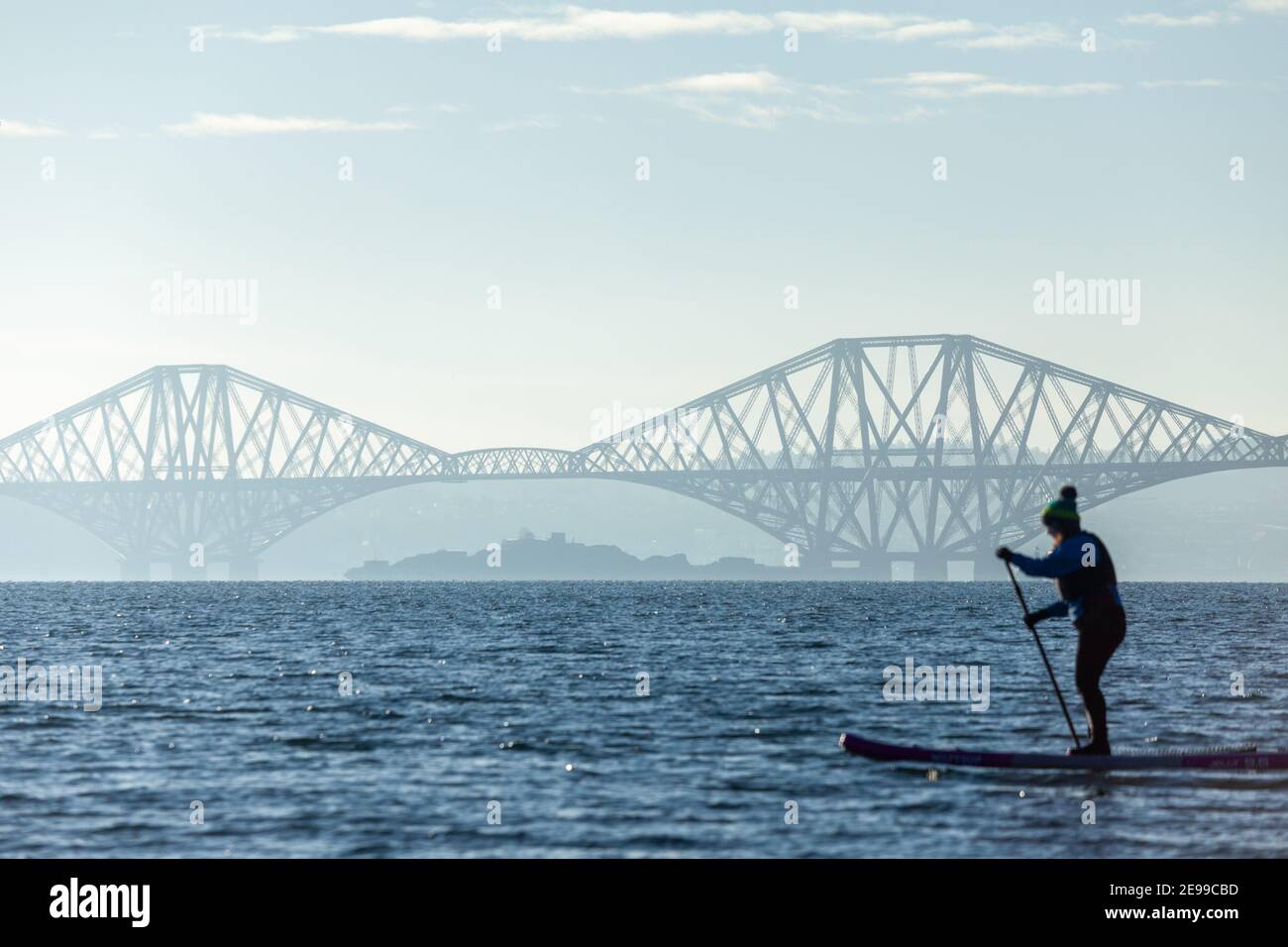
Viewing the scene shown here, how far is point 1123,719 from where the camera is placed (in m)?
25.2

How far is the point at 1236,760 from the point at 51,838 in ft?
38.3

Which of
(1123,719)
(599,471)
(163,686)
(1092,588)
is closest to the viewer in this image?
(1092,588)

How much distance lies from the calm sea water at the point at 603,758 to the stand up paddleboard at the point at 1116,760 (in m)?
0.19

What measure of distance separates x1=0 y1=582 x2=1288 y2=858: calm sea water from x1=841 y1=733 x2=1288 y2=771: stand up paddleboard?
0.63 ft

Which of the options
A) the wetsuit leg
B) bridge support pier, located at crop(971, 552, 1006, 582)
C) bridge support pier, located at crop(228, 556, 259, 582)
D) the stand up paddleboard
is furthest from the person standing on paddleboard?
bridge support pier, located at crop(228, 556, 259, 582)

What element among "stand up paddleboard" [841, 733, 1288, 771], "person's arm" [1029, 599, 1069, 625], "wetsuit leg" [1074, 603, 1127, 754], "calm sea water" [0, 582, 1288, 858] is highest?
"person's arm" [1029, 599, 1069, 625]

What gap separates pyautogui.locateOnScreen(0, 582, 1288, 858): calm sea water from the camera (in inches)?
606

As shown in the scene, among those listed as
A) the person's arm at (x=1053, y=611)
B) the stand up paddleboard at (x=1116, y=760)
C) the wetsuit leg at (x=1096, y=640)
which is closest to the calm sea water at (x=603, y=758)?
the stand up paddleboard at (x=1116, y=760)

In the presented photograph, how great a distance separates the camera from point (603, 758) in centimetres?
2092

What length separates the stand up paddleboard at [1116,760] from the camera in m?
18.6

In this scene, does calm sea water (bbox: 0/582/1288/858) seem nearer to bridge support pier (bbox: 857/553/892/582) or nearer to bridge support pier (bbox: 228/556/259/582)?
bridge support pier (bbox: 857/553/892/582)

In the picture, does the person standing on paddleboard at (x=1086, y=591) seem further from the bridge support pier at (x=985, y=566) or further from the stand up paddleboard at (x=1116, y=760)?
the bridge support pier at (x=985, y=566)
